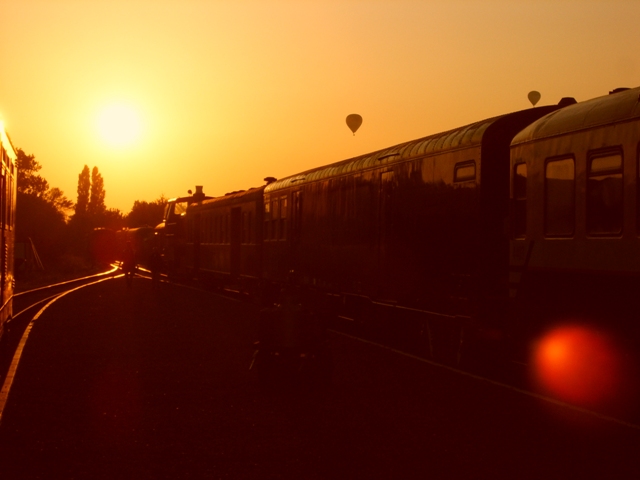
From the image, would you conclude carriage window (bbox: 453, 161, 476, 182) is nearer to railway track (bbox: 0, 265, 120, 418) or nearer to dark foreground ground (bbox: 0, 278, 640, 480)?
dark foreground ground (bbox: 0, 278, 640, 480)

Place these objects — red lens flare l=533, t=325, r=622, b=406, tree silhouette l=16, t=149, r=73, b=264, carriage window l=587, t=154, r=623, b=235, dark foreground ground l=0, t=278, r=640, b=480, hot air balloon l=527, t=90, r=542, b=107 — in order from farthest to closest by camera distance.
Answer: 1. tree silhouette l=16, t=149, r=73, b=264
2. hot air balloon l=527, t=90, r=542, b=107
3. red lens flare l=533, t=325, r=622, b=406
4. carriage window l=587, t=154, r=623, b=235
5. dark foreground ground l=0, t=278, r=640, b=480

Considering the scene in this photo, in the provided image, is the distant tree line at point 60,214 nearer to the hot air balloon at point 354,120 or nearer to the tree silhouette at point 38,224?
the tree silhouette at point 38,224

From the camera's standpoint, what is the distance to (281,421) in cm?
916

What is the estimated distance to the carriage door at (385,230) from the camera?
16.5 metres

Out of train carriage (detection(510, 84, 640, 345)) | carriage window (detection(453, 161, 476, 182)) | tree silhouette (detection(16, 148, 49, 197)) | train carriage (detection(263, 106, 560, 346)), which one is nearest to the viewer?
train carriage (detection(510, 84, 640, 345))

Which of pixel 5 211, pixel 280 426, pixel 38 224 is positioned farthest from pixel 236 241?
pixel 38 224

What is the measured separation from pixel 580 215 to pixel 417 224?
4.89 metres

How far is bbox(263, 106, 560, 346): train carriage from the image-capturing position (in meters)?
13.1

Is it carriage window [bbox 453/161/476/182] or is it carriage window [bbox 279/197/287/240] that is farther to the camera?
carriage window [bbox 279/197/287/240]

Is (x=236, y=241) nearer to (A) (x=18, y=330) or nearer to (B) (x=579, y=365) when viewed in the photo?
(A) (x=18, y=330)

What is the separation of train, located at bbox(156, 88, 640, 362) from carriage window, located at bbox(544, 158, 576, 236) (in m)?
0.02

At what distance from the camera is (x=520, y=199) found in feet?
39.4

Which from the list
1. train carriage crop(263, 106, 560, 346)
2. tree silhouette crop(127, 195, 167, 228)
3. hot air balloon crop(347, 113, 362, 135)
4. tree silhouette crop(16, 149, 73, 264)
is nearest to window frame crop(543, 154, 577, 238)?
train carriage crop(263, 106, 560, 346)

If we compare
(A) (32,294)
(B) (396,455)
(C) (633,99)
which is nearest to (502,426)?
(B) (396,455)
